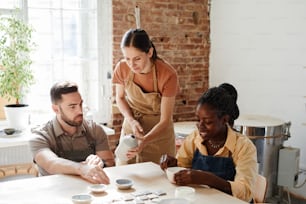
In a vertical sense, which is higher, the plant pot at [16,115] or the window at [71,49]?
the window at [71,49]

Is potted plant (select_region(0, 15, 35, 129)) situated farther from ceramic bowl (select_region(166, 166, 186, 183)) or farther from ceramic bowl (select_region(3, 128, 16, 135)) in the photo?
ceramic bowl (select_region(166, 166, 186, 183))

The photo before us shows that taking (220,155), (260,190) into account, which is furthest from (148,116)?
(260,190)

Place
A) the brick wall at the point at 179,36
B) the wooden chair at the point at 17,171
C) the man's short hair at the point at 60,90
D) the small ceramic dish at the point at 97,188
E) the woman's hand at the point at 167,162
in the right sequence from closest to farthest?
the small ceramic dish at the point at 97,188
the woman's hand at the point at 167,162
the man's short hair at the point at 60,90
the wooden chair at the point at 17,171
the brick wall at the point at 179,36

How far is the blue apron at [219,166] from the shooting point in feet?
6.19

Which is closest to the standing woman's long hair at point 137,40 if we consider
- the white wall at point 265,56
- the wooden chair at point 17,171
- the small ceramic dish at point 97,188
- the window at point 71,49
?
the small ceramic dish at point 97,188

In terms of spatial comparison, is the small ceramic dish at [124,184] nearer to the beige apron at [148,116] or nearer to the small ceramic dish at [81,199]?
the small ceramic dish at [81,199]

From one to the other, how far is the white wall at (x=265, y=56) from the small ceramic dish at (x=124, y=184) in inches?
88.1

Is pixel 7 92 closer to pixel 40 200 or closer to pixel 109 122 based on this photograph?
pixel 109 122

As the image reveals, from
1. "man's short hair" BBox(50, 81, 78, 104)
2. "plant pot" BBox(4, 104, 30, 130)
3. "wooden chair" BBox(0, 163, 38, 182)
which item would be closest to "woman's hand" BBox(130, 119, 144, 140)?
"man's short hair" BBox(50, 81, 78, 104)

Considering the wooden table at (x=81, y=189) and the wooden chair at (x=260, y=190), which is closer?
the wooden table at (x=81, y=189)

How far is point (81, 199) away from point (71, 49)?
7.89 ft

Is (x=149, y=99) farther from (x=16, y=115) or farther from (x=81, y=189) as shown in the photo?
(x=16, y=115)

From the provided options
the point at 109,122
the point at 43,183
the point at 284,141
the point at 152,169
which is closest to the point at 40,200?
the point at 43,183

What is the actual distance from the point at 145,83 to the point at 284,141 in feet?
5.52
